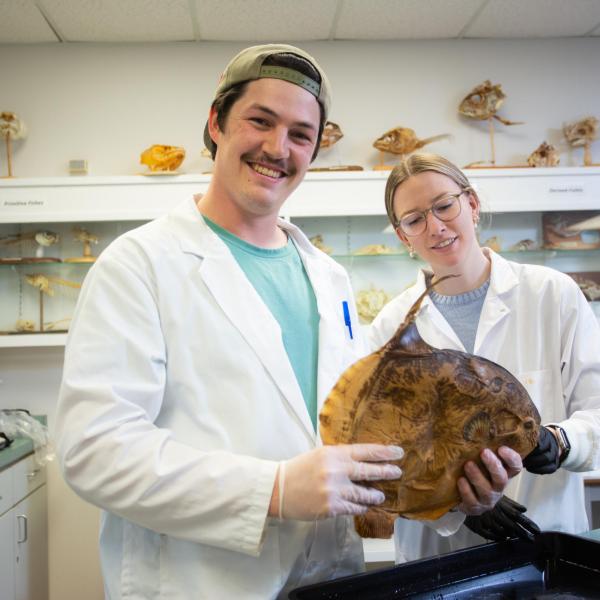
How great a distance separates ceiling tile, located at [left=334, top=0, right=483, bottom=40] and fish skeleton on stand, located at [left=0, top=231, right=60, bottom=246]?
196 centimetres

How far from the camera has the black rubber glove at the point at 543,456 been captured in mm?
1153

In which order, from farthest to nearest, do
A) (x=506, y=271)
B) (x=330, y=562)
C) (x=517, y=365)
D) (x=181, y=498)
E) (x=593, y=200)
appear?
(x=593, y=200), (x=506, y=271), (x=517, y=365), (x=330, y=562), (x=181, y=498)

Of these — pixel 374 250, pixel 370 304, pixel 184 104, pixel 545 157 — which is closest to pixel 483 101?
pixel 545 157

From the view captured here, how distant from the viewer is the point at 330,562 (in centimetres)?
111

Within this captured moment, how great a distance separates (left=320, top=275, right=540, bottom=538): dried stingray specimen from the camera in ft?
2.92

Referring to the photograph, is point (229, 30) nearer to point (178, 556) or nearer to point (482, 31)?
point (482, 31)

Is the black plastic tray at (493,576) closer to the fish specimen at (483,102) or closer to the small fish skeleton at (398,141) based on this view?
the small fish skeleton at (398,141)

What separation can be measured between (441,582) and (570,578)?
0.25 m

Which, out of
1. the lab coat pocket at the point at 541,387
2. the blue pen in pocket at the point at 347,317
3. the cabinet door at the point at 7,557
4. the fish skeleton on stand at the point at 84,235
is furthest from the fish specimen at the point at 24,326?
the lab coat pocket at the point at 541,387

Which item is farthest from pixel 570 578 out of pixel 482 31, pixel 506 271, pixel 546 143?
pixel 482 31

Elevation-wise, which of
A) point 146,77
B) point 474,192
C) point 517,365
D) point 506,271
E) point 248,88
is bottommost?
point 517,365

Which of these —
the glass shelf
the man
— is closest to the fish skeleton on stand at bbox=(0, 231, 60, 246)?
the glass shelf

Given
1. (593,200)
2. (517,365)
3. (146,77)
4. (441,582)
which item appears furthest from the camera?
(146,77)

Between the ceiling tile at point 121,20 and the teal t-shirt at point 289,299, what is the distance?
7.25 ft
